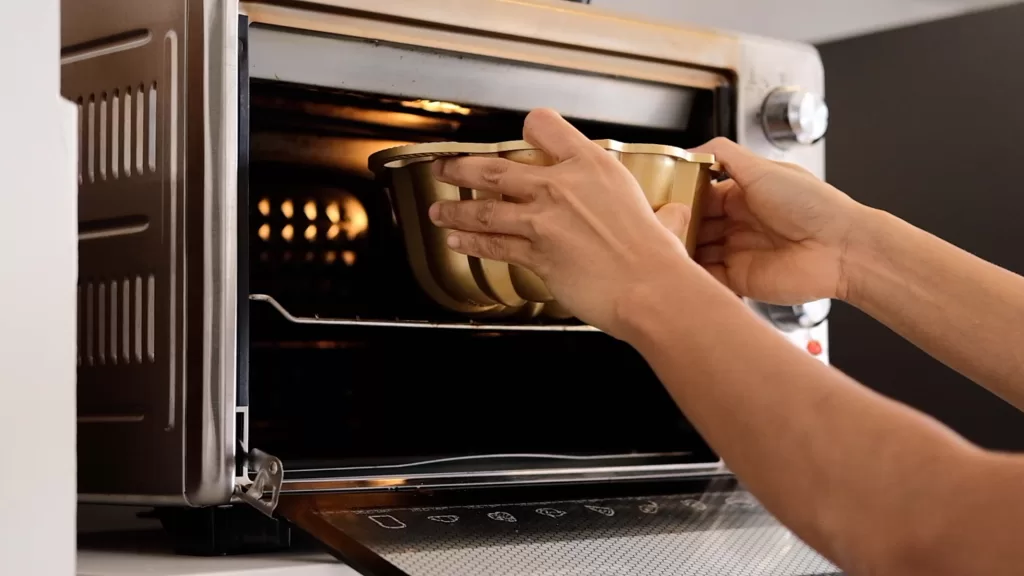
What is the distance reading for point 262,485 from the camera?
711mm

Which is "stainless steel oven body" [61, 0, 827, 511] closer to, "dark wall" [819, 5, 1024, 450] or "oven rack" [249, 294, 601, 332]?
"oven rack" [249, 294, 601, 332]

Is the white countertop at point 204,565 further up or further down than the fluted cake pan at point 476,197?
further down

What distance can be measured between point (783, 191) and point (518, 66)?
9.1 inches

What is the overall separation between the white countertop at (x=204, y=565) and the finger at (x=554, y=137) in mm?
296

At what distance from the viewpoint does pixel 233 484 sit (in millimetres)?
710

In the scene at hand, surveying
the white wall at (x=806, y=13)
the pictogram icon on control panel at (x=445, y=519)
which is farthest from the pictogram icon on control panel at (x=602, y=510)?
the white wall at (x=806, y=13)

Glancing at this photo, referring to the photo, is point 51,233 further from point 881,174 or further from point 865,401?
point 881,174

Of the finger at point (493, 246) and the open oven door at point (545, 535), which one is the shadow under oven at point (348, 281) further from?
the finger at point (493, 246)

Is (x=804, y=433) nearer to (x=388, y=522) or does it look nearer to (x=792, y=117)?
(x=388, y=522)

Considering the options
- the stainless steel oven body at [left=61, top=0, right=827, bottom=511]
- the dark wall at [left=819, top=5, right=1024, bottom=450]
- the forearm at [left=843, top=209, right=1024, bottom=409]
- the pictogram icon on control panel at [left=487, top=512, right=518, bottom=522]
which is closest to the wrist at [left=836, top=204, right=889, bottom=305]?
the forearm at [left=843, top=209, right=1024, bottom=409]

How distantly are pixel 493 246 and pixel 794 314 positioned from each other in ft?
1.23

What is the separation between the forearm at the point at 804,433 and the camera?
0.49 m

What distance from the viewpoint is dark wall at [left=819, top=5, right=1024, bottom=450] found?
1304 millimetres

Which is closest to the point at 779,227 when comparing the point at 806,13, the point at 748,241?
the point at 748,241
